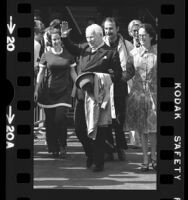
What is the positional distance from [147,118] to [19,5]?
4.96 feet

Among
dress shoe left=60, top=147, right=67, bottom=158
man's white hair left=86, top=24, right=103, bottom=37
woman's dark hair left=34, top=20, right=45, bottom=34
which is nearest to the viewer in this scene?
woman's dark hair left=34, top=20, right=45, bottom=34

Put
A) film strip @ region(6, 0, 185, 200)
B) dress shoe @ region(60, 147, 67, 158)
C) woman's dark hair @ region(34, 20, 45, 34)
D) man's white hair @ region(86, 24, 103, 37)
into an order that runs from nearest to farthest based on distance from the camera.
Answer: film strip @ region(6, 0, 185, 200)
woman's dark hair @ region(34, 20, 45, 34)
man's white hair @ region(86, 24, 103, 37)
dress shoe @ region(60, 147, 67, 158)

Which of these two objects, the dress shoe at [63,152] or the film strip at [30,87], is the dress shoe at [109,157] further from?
the film strip at [30,87]

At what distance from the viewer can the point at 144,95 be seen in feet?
16.3

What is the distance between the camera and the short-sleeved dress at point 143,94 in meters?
4.90

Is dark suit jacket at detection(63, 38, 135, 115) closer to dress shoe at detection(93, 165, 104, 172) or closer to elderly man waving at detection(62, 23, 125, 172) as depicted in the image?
elderly man waving at detection(62, 23, 125, 172)

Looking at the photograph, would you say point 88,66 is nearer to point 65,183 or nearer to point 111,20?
point 111,20

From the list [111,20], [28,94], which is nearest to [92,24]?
[111,20]

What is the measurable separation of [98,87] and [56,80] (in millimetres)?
390

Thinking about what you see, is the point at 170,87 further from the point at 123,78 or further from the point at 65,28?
the point at 65,28

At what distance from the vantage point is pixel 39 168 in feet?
15.6

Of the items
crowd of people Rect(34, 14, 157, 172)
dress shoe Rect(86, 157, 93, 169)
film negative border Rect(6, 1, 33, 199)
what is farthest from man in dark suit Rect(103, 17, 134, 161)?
film negative border Rect(6, 1, 33, 199)

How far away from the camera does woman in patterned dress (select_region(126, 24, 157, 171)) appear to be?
4.89 m

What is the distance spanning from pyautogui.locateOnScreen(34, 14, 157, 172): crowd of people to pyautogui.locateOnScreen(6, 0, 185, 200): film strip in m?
0.25
